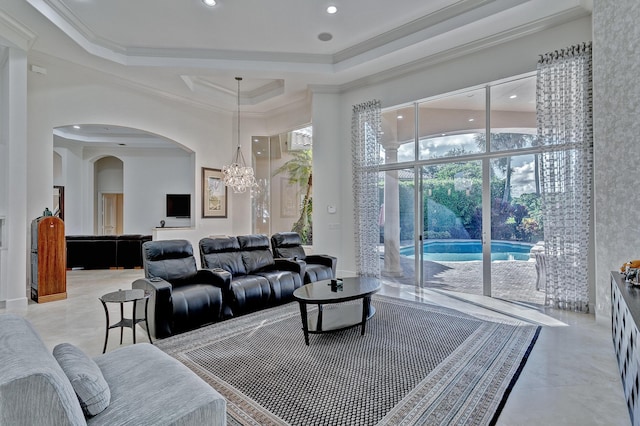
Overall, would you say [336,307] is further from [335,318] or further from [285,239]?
[285,239]

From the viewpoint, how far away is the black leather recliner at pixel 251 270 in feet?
13.7

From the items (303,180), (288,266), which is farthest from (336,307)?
(303,180)

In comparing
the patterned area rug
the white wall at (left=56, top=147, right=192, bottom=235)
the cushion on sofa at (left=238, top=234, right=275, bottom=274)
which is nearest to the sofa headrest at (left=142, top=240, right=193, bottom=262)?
the cushion on sofa at (left=238, top=234, right=275, bottom=274)

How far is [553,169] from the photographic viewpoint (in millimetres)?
4312

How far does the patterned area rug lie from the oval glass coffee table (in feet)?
0.41

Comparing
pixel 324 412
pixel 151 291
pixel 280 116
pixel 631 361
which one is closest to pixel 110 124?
pixel 280 116

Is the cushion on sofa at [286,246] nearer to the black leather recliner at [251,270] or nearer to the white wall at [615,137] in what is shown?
the black leather recliner at [251,270]

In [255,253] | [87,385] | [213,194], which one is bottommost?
[87,385]

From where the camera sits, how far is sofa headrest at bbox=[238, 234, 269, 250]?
5039 millimetres

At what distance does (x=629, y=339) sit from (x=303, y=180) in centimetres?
645

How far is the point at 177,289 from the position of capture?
3.79 m

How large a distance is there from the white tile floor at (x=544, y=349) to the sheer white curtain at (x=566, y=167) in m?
0.46

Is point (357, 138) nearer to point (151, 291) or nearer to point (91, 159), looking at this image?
point (151, 291)

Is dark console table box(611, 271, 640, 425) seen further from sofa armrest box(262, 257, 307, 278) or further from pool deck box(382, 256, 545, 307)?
sofa armrest box(262, 257, 307, 278)
